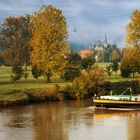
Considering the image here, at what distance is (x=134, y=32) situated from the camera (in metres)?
113

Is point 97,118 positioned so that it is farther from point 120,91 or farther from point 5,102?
point 120,91

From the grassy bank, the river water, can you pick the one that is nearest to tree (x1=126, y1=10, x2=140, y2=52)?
the grassy bank

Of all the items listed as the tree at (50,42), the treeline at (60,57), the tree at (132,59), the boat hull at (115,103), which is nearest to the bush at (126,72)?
the treeline at (60,57)

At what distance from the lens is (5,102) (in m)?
87.5

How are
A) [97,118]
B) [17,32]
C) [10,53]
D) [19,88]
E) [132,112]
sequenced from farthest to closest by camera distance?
1. [17,32]
2. [10,53]
3. [19,88]
4. [132,112]
5. [97,118]

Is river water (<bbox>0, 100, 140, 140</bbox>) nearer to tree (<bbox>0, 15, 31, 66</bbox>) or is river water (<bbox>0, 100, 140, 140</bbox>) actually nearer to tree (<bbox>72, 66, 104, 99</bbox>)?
tree (<bbox>72, 66, 104, 99</bbox>)

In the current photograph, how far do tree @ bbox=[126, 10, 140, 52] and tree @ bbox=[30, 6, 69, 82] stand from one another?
45.4ft

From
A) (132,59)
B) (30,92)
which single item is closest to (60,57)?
(30,92)

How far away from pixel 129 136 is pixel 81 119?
1415cm

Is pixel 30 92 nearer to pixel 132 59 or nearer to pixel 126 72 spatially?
pixel 132 59

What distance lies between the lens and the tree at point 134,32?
112188 millimetres

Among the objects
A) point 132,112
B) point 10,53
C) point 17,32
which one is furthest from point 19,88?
point 17,32

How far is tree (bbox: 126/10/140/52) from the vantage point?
4417 inches

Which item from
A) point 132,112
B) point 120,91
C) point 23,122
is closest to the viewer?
point 23,122
